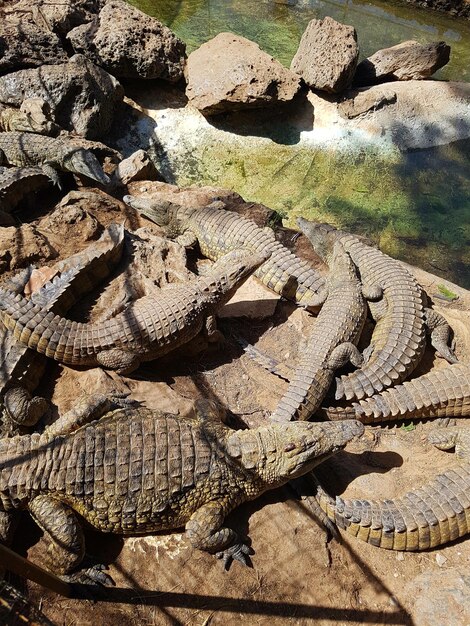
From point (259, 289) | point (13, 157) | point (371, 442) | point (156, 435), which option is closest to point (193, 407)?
point (156, 435)

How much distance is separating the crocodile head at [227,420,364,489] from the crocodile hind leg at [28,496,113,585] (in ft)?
3.80

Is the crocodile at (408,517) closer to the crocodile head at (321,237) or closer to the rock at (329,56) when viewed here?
the crocodile head at (321,237)

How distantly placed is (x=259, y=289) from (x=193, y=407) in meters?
2.13

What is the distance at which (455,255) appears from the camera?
7.18 meters

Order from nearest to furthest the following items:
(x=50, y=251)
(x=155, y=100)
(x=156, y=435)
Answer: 1. (x=156, y=435)
2. (x=50, y=251)
3. (x=155, y=100)

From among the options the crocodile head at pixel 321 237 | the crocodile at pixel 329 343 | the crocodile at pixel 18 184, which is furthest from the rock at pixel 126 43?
the crocodile at pixel 329 343

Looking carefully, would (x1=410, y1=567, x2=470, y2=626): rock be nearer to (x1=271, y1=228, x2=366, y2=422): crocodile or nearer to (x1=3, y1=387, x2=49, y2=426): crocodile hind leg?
(x1=271, y1=228, x2=366, y2=422): crocodile

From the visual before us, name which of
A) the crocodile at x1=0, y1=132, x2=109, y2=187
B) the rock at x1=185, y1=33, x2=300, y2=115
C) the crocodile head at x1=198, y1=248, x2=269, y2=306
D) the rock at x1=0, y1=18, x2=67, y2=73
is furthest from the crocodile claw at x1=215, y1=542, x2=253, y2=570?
the rock at x1=0, y1=18, x2=67, y2=73

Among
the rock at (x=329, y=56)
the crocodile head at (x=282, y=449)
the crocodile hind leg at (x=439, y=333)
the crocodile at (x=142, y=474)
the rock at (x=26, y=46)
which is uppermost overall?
the rock at (x=329, y=56)

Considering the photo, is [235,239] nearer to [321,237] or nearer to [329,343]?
[321,237]

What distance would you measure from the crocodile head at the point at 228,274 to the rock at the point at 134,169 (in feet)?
8.60

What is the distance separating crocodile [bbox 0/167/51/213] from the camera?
5906 mm

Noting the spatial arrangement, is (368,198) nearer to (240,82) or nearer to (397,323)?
(240,82)

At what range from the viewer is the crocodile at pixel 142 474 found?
125 inches
